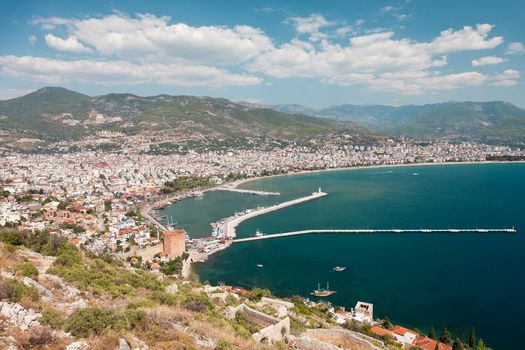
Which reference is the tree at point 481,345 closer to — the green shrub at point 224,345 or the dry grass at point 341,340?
the dry grass at point 341,340

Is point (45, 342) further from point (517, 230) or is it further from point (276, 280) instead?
point (517, 230)

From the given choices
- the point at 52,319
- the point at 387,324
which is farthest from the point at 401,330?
the point at 52,319

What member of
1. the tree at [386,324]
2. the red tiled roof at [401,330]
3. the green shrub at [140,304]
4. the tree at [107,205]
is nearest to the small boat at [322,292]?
the tree at [386,324]

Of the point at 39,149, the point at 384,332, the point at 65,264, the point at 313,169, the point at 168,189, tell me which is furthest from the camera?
the point at 39,149

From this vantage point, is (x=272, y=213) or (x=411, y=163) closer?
(x=272, y=213)

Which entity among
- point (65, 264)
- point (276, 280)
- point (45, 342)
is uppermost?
point (45, 342)

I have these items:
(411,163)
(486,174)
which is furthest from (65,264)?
(411,163)

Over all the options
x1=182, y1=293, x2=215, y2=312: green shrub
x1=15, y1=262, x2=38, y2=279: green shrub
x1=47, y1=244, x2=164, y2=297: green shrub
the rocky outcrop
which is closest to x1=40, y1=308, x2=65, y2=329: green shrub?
the rocky outcrop
